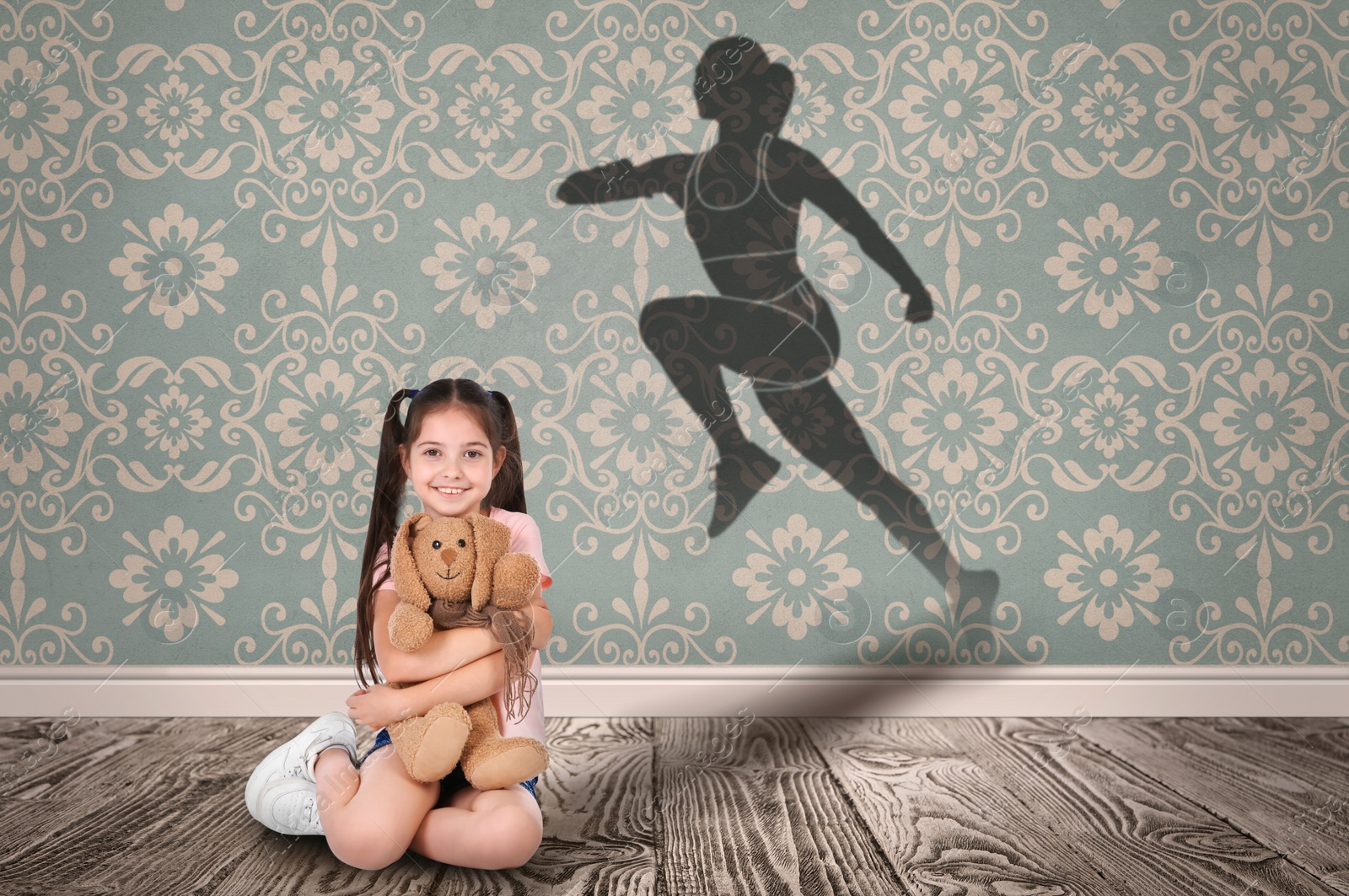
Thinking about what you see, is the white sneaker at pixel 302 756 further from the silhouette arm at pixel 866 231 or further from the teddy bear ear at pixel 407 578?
the silhouette arm at pixel 866 231

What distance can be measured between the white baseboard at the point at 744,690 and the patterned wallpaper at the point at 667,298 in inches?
1.5

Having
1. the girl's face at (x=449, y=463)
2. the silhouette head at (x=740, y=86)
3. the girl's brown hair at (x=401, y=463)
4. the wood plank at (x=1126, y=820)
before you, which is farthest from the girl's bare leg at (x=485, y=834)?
the silhouette head at (x=740, y=86)

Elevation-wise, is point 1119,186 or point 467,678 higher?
point 1119,186

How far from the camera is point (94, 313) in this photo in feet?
5.83

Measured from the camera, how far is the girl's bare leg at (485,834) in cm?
102

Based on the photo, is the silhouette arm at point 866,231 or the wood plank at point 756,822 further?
the silhouette arm at point 866,231

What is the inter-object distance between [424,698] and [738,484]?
886mm

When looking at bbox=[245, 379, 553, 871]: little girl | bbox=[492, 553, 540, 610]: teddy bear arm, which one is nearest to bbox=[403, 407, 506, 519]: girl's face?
bbox=[245, 379, 553, 871]: little girl

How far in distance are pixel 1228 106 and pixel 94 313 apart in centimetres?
240

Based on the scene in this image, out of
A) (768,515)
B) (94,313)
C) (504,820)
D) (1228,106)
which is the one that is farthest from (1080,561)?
(94,313)

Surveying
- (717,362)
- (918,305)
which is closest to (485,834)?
(717,362)

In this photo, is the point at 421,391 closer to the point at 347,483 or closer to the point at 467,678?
the point at 467,678

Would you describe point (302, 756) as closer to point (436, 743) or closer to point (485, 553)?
point (436, 743)

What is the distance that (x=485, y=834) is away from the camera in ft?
3.35
